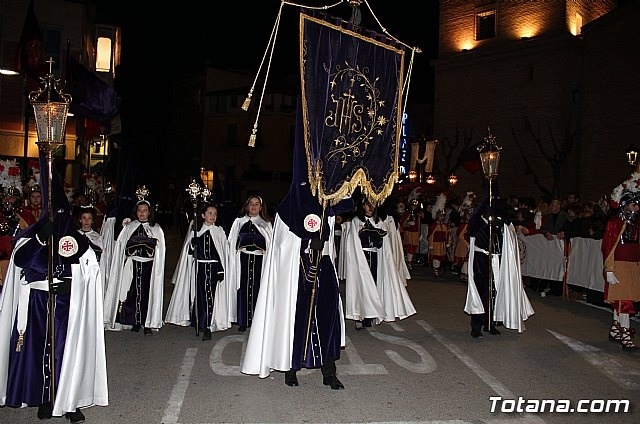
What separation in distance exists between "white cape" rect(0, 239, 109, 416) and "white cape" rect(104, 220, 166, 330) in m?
3.73

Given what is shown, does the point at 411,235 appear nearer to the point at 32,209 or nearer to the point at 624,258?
the point at 624,258

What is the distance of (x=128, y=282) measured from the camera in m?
9.57

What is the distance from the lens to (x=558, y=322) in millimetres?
10812

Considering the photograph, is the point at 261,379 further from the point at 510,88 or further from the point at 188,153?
the point at 188,153

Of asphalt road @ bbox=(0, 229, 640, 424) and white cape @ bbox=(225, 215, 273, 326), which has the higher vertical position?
white cape @ bbox=(225, 215, 273, 326)

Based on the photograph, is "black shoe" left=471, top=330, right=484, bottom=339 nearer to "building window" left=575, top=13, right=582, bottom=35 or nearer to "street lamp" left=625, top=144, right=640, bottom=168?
"street lamp" left=625, top=144, right=640, bottom=168

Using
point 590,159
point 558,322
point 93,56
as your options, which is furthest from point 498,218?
point 93,56

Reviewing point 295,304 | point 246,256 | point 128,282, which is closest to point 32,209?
point 128,282

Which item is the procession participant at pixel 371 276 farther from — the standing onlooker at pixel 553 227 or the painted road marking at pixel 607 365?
the standing onlooker at pixel 553 227

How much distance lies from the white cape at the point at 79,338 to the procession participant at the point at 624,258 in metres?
6.99

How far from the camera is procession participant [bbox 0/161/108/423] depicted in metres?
5.57

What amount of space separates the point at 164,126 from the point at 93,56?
124ft

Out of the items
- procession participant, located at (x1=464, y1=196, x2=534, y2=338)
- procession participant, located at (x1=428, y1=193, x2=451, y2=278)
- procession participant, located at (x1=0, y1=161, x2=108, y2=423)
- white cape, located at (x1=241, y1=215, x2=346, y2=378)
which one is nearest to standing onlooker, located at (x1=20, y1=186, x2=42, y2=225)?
procession participant, located at (x1=0, y1=161, x2=108, y2=423)

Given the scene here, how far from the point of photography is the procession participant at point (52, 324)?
5566 mm
